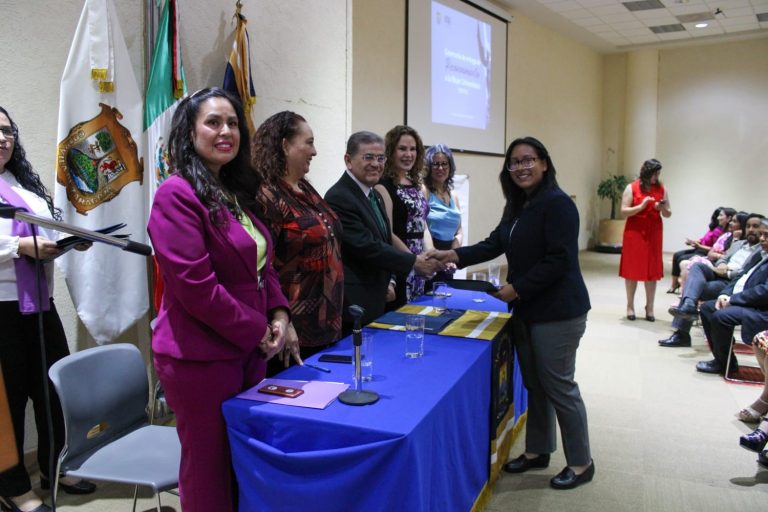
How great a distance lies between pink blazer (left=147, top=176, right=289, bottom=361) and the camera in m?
1.53

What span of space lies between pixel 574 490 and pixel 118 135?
271 centimetres

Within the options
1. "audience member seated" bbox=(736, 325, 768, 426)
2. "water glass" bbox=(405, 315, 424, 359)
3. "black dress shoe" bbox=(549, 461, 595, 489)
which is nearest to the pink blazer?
"water glass" bbox=(405, 315, 424, 359)

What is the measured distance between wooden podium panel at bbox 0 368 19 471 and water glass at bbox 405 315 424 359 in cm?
151

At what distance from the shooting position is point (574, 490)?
2.62 m

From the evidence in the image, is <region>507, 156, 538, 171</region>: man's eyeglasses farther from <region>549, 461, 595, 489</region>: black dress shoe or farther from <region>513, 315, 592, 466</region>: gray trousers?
<region>549, 461, 595, 489</region>: black dress shoe

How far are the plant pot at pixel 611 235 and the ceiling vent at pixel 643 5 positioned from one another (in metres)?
4.08

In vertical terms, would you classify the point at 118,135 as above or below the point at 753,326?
above

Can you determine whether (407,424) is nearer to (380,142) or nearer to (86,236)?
(86,236)

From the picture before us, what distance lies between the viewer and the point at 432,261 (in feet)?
9.31

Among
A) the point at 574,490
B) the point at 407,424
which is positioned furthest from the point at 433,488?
the point at 574,490

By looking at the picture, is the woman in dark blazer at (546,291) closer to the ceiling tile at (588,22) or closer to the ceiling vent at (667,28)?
the ceiling tile at (588,22)

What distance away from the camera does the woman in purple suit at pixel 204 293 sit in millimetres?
1541

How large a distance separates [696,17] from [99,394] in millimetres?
10016

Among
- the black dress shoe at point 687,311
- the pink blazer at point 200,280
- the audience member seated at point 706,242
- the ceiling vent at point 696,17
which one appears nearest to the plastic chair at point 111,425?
the pink blazer at point 200,280
